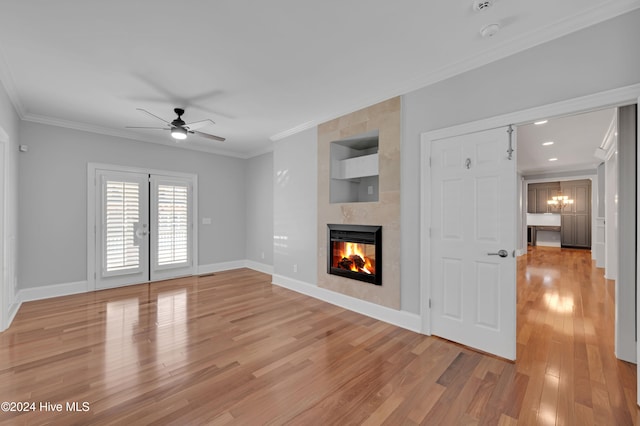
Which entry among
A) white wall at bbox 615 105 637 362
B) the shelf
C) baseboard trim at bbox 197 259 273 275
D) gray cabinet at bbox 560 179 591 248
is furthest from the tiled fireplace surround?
gray cabinet at bbox 560 179 591 248

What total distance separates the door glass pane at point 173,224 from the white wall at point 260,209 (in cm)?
147

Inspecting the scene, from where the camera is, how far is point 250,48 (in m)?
2.60

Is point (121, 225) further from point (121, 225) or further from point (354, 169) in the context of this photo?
point (354, 169)

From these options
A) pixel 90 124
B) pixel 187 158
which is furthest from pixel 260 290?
pixel 90 124

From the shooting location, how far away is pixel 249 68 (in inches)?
117

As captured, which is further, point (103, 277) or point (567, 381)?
point (103, 277)

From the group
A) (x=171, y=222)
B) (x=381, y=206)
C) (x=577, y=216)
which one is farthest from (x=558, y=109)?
(x=577, y=216)

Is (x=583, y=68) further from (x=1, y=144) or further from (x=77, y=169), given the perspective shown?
(x=77, y=169)

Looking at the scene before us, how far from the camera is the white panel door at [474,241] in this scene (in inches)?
101

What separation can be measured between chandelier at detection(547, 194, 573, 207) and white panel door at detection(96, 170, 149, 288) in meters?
13.9

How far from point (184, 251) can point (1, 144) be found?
335cm

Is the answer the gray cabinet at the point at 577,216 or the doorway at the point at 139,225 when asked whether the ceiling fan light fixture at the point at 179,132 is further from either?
the gray cabinet at the point at 577,216

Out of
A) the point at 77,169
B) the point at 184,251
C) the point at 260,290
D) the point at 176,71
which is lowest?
the point at 260,290

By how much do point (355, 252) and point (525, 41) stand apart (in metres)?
2.94
